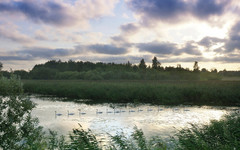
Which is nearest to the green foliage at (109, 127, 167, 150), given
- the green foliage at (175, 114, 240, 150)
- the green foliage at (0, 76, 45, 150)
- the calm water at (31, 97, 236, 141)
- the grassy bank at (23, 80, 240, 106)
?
the green foliage at (175, 114, 240, 150)

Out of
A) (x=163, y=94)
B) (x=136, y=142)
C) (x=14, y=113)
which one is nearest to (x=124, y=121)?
(x=136, y=142)

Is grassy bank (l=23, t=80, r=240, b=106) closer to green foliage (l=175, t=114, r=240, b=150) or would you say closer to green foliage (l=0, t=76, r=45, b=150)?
green foliage (l=175, t=114, r=240, b=150)

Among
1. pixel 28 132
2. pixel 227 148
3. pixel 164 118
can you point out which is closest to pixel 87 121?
pixel 164 118

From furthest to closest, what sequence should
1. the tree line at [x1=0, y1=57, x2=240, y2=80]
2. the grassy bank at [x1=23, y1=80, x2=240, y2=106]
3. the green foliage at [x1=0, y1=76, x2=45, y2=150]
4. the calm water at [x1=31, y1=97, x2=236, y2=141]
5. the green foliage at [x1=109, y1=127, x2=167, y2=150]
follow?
the tree line at [x1=0, y1=57, x2=240, y2=80] < the grassy bank at [x1=23, y1=80, x2=240, y2=106] < the calm water at [x1=31, y1=97, x2=236, y2=141] < the green foliage at [x1=0, y1=76, x2=45, y2=150] < the green foliage at [x1=109, y1=127, x2=167, y2=150]

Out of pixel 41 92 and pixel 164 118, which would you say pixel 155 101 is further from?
pixel 41 92

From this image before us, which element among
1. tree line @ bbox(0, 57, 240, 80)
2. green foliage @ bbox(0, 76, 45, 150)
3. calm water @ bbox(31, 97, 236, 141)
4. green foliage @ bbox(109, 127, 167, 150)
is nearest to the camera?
green foliage @ bbox(109, 127, 167, 150)

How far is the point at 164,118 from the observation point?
27.4 metres

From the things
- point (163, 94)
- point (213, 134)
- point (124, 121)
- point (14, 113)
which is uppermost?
point (14, 113)

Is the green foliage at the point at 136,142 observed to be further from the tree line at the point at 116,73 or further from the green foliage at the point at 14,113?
the tree line at the point at 116,73

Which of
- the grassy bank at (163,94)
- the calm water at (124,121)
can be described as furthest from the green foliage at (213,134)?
the grassy bank at (163,94)

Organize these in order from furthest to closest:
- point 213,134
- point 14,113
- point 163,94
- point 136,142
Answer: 1. point 163,94
2. point 14,113
3. point 213,134
4. point 136,142

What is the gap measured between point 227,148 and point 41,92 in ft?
182

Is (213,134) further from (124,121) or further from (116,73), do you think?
(116,73)

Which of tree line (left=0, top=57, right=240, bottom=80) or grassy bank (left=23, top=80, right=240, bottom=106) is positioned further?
tree line (left=0, top=57, right=240, bottom=80)
